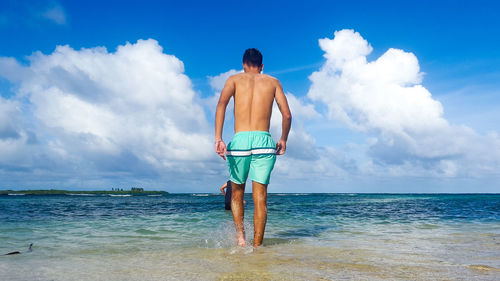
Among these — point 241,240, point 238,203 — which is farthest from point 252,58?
point 241,240

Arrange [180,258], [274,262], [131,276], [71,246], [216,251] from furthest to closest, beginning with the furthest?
[71,246], [216,251], [180,258], [274,262], [131,276]

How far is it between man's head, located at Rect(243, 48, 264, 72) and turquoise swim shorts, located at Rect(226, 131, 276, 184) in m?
1.04

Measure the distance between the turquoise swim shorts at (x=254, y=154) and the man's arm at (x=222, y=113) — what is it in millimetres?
124

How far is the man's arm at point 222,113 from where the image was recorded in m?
4.51

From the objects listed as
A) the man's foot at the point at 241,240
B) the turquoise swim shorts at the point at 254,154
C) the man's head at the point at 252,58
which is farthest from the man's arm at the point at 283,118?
the man's foot at the point at 241,240

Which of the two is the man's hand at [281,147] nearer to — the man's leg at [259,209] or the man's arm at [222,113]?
the man's leg at [259,209]

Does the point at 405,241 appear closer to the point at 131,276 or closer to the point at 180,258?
the point at 180,258

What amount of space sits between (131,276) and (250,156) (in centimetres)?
211

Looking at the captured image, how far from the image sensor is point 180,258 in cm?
381

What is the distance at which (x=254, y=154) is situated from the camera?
446cm

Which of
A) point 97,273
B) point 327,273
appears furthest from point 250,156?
point 97,273

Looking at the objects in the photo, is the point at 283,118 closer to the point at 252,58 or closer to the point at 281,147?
the point at 281,147

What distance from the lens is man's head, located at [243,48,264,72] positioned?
4852 millimetres

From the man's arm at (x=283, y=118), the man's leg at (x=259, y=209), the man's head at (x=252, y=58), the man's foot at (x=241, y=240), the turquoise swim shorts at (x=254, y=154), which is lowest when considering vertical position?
the man's foot at (x=241, y=240)
